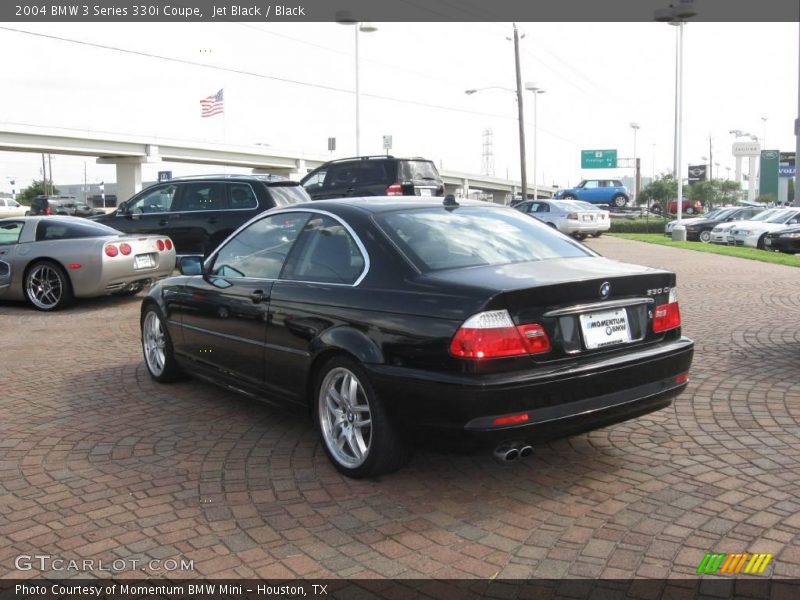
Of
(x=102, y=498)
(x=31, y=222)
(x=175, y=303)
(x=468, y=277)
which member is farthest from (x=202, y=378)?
(x=31, y=222)

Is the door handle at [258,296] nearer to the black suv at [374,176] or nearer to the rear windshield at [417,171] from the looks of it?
the black suv at [374,176]

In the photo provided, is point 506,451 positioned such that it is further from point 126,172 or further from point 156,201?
point 126,172

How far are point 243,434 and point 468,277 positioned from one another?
80.7 inches

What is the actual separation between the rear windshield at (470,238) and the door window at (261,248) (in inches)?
31.8

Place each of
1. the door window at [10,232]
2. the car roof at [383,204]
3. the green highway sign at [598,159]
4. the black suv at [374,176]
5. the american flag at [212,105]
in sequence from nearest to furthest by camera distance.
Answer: the car roof at [383,204] → the door window at [10,232] → the black suv at [374,176] → the american flag at [212,105] → the green highway sign at [598,159]

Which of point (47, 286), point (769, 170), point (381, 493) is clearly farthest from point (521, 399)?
point (769, 170)

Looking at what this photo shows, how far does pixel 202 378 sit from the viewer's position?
5.86m

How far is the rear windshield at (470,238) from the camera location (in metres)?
4.44

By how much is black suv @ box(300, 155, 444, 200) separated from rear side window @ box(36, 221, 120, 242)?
8367mm

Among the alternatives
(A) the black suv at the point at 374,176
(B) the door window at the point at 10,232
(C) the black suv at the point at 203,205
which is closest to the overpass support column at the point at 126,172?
(A) the black suv at the point at 374,176

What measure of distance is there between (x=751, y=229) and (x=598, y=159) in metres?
66.5

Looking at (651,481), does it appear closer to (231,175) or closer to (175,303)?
(175,303)
